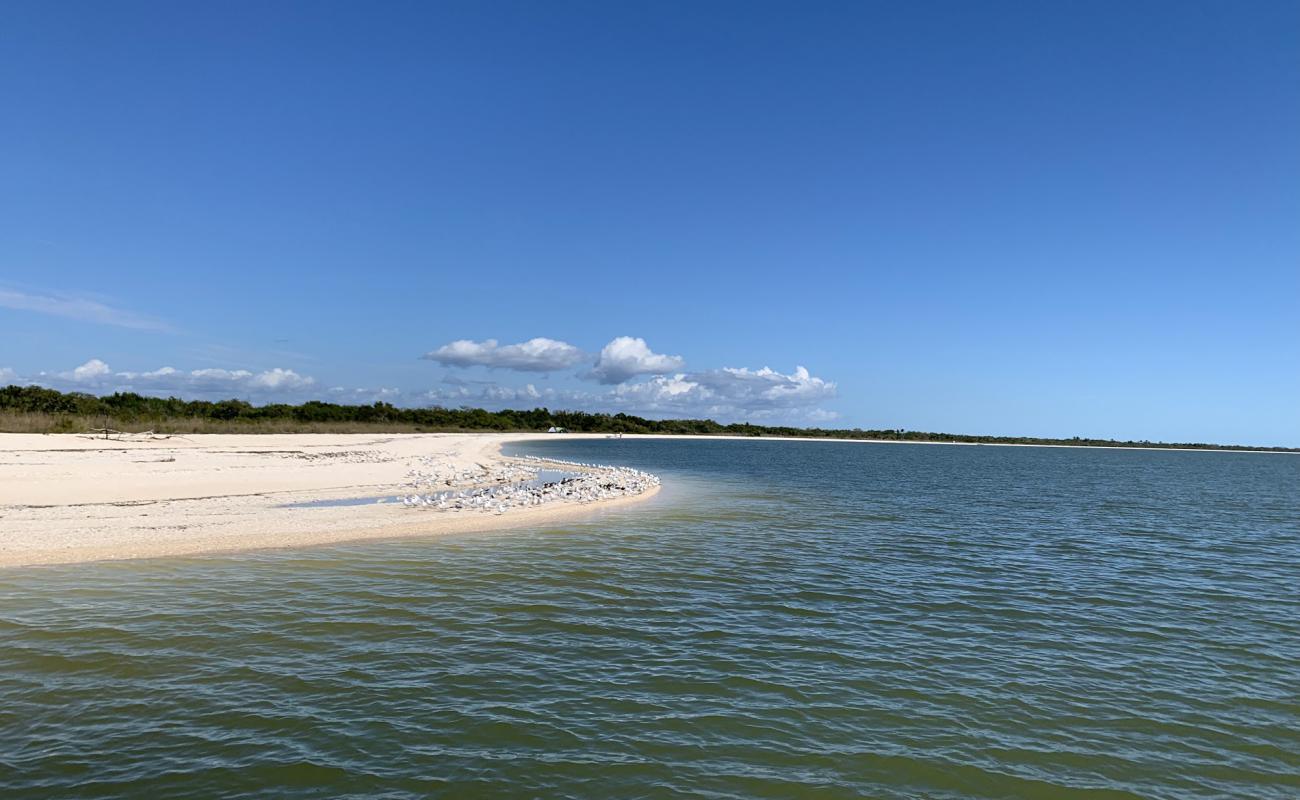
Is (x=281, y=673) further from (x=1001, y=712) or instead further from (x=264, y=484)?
(x=264, y=484)

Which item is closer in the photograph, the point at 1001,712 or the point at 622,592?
the point at 1001,712

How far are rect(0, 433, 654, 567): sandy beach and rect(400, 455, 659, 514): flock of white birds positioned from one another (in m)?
1.04

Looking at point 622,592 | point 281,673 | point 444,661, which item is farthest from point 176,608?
point 622,592

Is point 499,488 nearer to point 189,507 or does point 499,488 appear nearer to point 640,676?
point 189,507

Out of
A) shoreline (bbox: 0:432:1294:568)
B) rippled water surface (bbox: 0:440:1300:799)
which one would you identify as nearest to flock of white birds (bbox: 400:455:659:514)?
shoreline (bbox: 0:432:1294:568)

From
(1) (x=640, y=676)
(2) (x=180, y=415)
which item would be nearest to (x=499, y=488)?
(1) (x=640, y=676)

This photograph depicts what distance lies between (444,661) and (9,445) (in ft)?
166

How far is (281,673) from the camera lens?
1052 cm

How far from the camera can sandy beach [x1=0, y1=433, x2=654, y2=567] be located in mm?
19469

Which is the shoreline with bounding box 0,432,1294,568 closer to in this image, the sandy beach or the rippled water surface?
the sandy beach

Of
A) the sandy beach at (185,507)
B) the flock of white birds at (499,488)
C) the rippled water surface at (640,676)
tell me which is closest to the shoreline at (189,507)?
the sandy beach at (185,507)

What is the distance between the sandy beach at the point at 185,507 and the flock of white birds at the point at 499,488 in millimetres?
1043

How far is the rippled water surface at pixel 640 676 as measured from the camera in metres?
7.85

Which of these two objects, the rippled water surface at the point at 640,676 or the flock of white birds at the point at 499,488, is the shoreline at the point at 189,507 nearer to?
the flock of white birds at the point at 499,488
